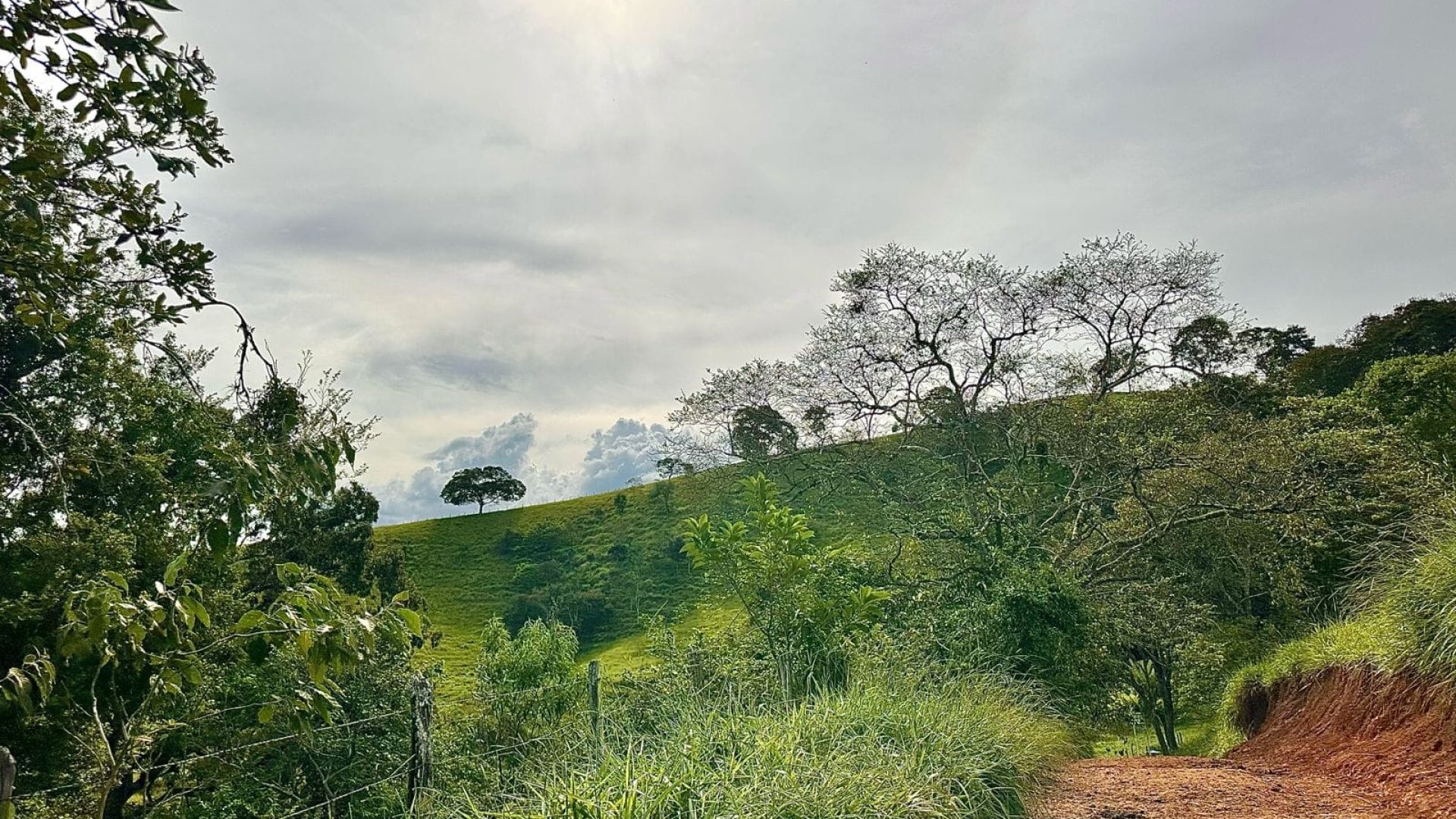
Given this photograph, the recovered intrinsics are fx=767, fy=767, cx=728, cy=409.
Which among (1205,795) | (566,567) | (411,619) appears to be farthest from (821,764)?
(566,567)

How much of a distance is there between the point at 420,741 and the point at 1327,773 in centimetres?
764

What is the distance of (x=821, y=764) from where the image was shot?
417 cm

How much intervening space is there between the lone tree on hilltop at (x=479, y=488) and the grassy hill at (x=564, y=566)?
1695 millimetres

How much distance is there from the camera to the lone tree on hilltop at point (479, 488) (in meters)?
55.1

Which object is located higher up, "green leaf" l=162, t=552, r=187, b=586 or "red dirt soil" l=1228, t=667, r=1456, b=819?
"green leaf" l=162, t=552, r=187, b=586

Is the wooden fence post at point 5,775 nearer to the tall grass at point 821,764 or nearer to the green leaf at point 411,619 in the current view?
the green leaf at point 411,619

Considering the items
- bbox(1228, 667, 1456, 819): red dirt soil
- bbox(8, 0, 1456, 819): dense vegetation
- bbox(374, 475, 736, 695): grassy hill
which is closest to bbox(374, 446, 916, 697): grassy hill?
bbox(374, 475, 736, 695): grassy hill

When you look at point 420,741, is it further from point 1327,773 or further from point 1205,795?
point 1327,773

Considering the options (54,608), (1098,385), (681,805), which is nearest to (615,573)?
(1098,385)

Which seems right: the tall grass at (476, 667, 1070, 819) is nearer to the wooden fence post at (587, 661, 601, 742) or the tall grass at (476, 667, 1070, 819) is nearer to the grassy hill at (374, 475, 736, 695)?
the wooden fence post at (587, 661, 601, 742)

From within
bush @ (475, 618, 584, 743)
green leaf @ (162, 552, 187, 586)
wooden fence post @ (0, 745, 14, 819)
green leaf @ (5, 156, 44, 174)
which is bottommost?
bush @ (475, 618, 584, 743)

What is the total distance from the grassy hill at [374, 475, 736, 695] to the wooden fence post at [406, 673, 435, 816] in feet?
83.6

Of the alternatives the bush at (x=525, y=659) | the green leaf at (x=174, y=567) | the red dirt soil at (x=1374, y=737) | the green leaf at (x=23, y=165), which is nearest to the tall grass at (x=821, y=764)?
the green leaf at (x=174, y=567)

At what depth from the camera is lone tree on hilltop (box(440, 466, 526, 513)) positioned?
55.1 metres
